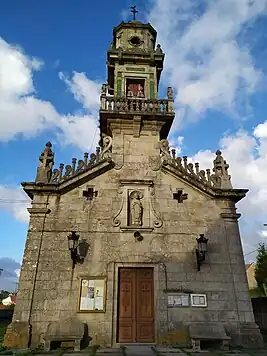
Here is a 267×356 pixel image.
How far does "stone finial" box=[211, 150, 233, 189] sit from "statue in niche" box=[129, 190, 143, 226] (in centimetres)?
341

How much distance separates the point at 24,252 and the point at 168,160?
7.03 m

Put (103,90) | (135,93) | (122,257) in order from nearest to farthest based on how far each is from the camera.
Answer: (122,257) → (103,90) → (135,93)

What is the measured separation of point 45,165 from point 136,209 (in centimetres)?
438

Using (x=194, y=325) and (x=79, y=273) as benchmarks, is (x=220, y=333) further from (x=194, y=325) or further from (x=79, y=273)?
(x=79, y=273)

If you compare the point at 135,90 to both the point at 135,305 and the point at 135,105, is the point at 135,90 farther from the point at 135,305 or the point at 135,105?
the point at 135,305

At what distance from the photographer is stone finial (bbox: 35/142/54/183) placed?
473 inches

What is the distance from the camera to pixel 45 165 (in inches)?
491

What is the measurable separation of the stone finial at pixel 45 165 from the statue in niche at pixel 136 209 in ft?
12.0

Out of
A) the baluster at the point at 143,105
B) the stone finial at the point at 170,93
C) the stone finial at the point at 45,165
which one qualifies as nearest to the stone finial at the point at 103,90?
the baluster at the point at 143,105

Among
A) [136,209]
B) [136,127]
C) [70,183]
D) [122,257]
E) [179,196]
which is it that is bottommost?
[122,257]

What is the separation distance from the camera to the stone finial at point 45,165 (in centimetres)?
1202

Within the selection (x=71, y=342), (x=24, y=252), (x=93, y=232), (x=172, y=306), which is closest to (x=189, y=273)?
(x=172, y=306)

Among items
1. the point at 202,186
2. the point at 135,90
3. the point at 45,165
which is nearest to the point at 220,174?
the point at 202,186

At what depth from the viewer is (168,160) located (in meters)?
13.0
